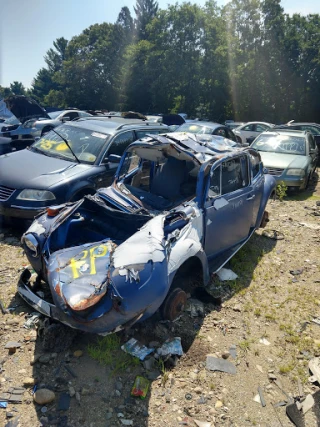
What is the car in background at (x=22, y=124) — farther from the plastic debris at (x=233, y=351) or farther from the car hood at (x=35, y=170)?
the plastic debris at (x=233, y=351)

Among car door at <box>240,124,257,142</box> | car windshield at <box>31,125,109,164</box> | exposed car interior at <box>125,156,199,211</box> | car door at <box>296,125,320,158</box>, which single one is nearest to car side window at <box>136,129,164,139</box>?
car windshield at <box>31,125,109,164</box>

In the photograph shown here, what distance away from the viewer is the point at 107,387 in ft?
9.55

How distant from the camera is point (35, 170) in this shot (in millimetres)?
5609

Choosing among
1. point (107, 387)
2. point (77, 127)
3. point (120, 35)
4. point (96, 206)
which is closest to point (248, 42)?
point (120, 35)

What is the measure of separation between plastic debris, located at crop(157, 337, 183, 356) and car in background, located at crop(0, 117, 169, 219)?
290 centimetres

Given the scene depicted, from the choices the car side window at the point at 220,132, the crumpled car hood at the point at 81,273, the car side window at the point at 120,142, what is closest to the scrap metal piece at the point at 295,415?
the crumpled car hood at the point at 81,273

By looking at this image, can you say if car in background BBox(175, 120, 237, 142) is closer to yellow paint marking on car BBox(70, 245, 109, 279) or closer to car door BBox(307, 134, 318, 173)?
car door BBox(307, 134, 318, 173)

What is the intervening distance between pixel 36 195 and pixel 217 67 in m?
27.1

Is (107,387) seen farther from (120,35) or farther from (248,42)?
(120,35)

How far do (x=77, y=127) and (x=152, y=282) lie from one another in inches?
184

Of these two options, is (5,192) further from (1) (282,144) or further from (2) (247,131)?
(2) (247,131)

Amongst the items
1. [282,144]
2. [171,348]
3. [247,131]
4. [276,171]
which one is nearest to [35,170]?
[171,348]

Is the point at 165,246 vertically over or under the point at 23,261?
over

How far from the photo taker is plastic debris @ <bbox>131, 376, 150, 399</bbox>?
2838 mm
